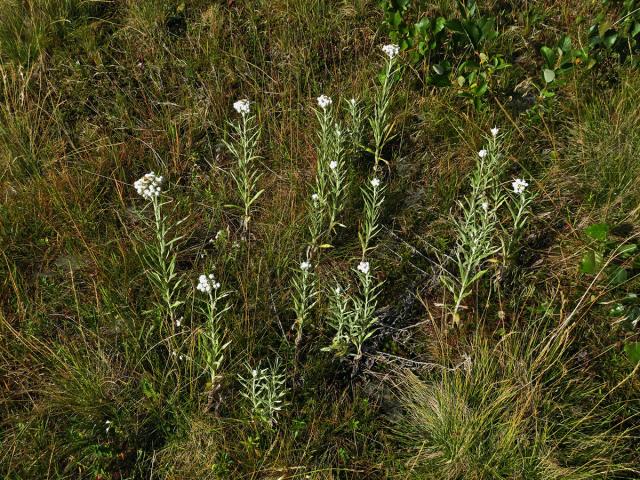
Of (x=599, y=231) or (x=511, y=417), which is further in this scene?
(x=599, y=231)

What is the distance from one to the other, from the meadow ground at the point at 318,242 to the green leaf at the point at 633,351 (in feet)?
0.04

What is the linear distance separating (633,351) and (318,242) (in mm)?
1560

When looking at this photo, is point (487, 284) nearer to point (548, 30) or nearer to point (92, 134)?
point (548, 30)

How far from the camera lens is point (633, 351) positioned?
2.77m

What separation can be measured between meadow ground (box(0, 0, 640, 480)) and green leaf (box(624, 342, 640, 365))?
1 centimetres

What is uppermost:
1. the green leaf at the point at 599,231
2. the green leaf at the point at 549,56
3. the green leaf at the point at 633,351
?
the green leaf at the point at 549,56

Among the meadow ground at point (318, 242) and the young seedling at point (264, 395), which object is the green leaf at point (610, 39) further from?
the young seedling at point (264, 395)

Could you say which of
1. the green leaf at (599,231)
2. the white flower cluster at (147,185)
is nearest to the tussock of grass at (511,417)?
the green leaf at (599,231)

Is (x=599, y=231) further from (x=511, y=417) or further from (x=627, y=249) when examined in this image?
(x=511, y=417)

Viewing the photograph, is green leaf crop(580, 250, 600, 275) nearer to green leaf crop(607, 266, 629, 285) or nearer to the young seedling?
green leaf crop(607, 266, 629, 285)

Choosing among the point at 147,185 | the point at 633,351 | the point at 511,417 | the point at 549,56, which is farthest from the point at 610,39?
the point at 147,185

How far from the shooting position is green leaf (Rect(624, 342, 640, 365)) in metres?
2.76

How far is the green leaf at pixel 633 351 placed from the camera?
2.76 meters

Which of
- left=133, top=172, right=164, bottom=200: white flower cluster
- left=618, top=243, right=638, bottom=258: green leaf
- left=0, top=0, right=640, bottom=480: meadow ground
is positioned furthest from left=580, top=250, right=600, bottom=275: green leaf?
left=133, top=172, right=164, bottom=200: white flower cluster
